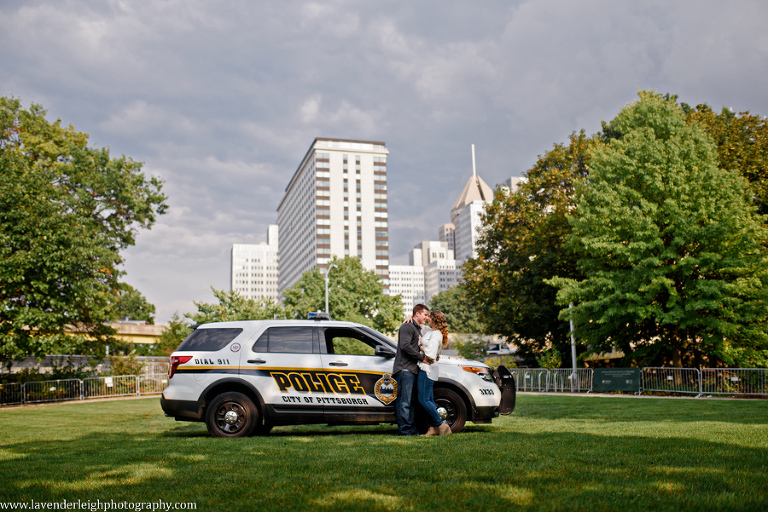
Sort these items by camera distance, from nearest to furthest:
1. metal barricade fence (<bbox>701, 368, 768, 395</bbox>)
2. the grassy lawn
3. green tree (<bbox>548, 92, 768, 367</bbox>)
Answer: the grassy lawn
metal barricade fence (<bbox>701, 368, 768, 395</bbox>)
green tree (<bbox>548, 92, 768, 367</bbox>)

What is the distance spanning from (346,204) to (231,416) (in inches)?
5030

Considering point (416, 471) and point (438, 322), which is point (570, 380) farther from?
point (416, 471)

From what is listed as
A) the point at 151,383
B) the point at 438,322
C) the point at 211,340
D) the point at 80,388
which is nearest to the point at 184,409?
the point at 211,340

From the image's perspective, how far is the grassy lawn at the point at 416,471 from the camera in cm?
422

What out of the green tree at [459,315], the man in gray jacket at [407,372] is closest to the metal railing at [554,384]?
the man in gray jacket at [407,372]

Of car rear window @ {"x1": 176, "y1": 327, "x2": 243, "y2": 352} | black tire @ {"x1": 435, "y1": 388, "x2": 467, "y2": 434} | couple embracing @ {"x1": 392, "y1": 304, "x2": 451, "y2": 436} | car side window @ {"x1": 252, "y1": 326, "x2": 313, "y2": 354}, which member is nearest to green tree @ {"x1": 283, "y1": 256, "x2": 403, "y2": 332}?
car rear window @ {"x1": 176, "y1": 327, "x2": 243, "y2": 352}

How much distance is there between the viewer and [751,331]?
22688 mm

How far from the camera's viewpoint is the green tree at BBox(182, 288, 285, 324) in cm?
4659

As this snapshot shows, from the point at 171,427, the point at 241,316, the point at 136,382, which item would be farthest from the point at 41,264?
the point at 241,316

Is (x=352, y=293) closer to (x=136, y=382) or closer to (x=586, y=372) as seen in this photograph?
(x=136, y=382)

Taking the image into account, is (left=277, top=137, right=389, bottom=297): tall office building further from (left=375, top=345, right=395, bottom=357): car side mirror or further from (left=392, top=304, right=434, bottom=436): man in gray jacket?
(left=392, top=304, right=434, bottom=436): man in gray jacket

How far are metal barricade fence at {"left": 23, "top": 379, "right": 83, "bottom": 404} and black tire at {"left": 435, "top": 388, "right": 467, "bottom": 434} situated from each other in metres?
25.1

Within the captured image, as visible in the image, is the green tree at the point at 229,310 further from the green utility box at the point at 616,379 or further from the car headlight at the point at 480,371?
the car headlight at the point at 480,371

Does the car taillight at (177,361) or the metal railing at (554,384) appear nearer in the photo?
the car taillight at (177,361)
